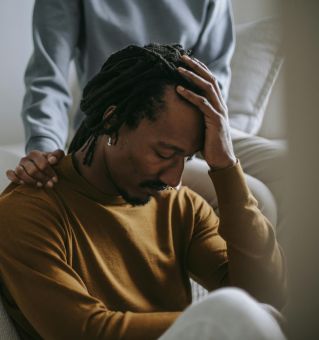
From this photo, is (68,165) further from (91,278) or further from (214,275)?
(214,275)

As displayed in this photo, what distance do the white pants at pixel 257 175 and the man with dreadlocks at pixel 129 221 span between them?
7.8 inches

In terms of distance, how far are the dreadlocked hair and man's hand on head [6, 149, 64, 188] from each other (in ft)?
0.19

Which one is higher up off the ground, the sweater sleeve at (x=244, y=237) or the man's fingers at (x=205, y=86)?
the man's fingers at (x=205, y=86)

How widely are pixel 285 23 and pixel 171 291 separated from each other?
676 millimetres

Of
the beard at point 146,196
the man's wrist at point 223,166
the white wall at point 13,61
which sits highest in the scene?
the man's wrist at point 223,166

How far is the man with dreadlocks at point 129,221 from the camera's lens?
31.0 inches

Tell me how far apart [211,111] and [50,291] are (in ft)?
1.19

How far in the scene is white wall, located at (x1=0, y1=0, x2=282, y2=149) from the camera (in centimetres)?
217

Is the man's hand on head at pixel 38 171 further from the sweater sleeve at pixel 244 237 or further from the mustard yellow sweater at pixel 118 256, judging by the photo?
the sweater sleeve at pixel 244 237

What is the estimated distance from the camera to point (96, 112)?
958mm

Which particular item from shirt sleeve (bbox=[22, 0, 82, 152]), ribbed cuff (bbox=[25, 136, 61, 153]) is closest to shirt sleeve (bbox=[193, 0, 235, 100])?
shirt sleeve (bbox=[22, 0, 82, 152])

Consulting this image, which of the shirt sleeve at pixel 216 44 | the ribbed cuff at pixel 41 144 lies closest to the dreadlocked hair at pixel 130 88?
the ribbed cuff at pixel 41 144

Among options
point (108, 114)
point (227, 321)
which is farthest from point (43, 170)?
point (227, 321)

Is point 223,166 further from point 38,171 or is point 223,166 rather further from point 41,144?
point 41,144
